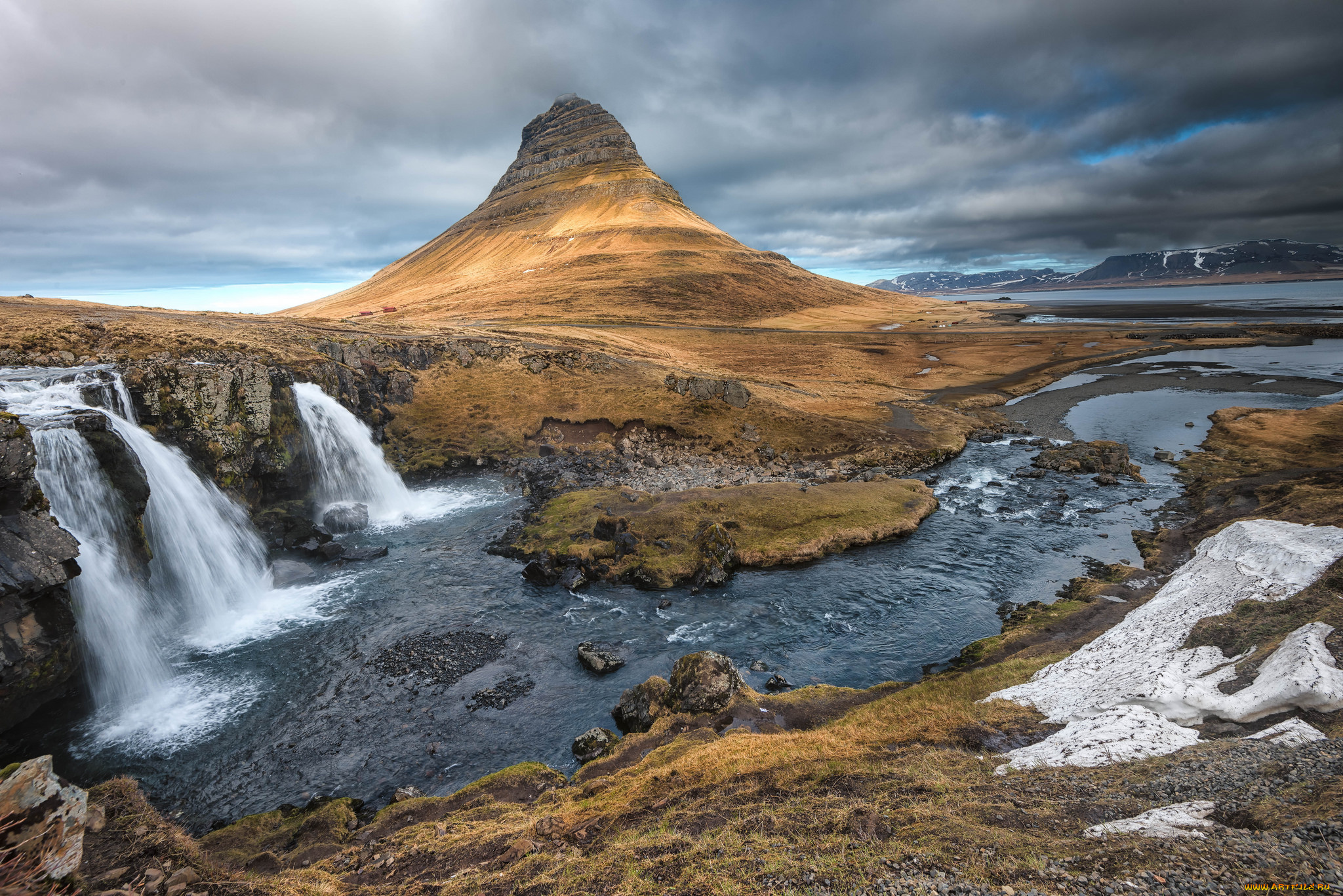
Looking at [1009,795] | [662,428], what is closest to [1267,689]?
[1009,795]

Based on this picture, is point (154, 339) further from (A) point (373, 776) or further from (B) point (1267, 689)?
(B) point (1267, 689)

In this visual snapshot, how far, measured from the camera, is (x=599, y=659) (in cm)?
2417

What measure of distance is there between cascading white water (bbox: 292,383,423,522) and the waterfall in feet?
29.6

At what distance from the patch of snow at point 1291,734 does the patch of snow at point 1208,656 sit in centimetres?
87

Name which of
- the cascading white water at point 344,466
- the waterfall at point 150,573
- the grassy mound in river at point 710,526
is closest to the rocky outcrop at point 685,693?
the grassy mound in river at point 710,526

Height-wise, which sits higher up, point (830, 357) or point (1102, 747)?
point (830, 357)

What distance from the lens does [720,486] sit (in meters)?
43.5

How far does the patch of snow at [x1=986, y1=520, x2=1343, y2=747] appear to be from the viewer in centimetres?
1365

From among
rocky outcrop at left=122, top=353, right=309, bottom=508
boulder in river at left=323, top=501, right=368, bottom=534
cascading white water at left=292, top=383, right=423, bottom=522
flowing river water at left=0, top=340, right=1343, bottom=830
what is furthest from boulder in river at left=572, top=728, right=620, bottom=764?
cascading white water at left=292, top=383, right=423, bottom=522

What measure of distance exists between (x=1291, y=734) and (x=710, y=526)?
24786mm

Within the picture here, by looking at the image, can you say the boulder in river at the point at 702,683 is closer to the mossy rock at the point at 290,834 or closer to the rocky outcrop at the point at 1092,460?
the mossy rock at the point at 290,834

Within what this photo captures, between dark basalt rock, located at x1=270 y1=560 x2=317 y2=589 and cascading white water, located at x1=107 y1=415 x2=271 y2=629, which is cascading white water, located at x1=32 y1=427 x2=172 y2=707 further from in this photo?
dark basalt rock, located at x1=270 y1=560 x2=317 y2=589

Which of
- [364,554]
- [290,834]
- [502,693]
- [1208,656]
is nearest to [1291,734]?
[1208,656]

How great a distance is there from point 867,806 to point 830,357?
105230mm
